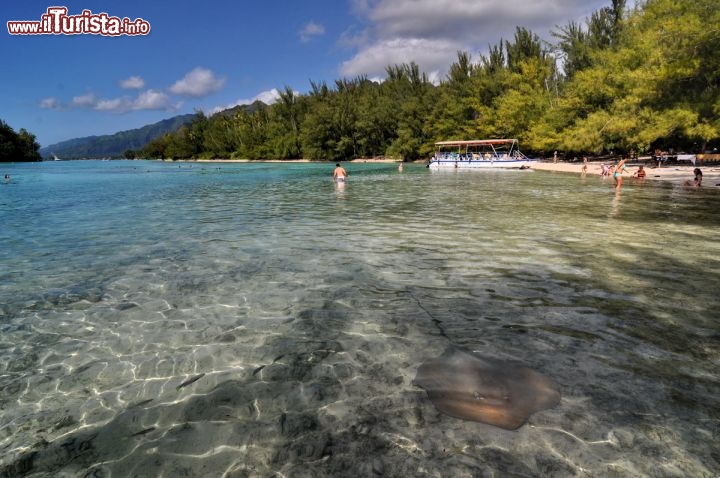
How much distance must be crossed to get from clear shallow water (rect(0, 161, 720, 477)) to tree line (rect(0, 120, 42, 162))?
147m

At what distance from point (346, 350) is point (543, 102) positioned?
6145 cm

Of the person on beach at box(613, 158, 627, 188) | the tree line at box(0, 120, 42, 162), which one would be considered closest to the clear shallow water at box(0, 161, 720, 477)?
the person on beach at box(613, 158, 627, 188)

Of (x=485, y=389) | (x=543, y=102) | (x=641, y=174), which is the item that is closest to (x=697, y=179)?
(x=641, y=174)

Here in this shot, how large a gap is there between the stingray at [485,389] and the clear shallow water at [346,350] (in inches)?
5.3

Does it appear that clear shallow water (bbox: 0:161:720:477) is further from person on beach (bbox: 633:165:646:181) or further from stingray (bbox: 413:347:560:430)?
person on beach (bbox: 633:165:646:181)

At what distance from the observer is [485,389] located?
4.16 metres

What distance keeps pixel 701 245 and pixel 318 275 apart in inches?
382

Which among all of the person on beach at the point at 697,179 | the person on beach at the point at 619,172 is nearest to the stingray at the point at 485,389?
the person on beach at the point at 619,172

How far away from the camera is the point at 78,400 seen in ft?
13.8

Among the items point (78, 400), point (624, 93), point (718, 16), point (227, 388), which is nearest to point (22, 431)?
point (78, 400)

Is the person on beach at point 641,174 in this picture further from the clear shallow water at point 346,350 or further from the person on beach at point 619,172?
the clear shallow water at point 346,350

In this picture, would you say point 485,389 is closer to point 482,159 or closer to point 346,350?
point 346,350

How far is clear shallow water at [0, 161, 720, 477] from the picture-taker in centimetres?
338

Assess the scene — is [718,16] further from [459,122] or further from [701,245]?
[459,122]
